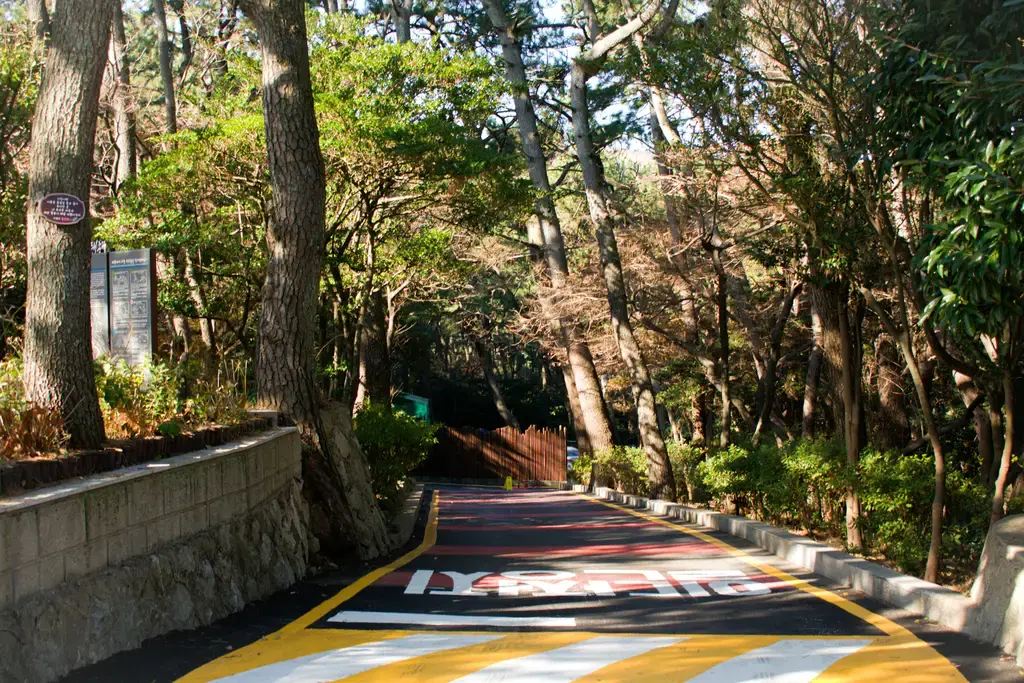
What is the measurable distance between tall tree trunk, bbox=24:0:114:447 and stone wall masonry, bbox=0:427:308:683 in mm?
844

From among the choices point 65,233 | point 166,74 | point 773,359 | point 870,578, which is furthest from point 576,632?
point 166,74

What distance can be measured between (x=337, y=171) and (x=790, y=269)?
829cm

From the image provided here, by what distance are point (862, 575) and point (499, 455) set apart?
35144 mm

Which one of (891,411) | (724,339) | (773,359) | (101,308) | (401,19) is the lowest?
(891,411)

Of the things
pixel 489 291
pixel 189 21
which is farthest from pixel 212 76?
pixel 489 291

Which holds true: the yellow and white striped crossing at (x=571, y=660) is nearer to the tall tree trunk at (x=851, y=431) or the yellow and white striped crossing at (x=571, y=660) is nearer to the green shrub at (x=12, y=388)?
the green shrub at (x=12, y=388)

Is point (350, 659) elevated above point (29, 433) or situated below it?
below

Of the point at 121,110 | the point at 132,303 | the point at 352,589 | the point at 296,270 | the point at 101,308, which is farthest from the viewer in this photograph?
the point at 121,110

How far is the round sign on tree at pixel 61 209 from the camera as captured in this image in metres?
7.79

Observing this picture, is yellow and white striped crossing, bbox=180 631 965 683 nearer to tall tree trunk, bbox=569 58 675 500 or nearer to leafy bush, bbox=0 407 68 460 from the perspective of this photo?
leafy bush, bbox=0 407 68 460

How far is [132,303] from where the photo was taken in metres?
10.7

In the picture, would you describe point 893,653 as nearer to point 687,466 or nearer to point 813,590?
point 813,590

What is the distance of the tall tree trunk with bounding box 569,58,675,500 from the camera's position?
2277cm

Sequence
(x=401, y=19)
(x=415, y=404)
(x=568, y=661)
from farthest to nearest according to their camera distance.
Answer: (x=415, y=404)
(x=401, y=19)
(x=568, y=661)
